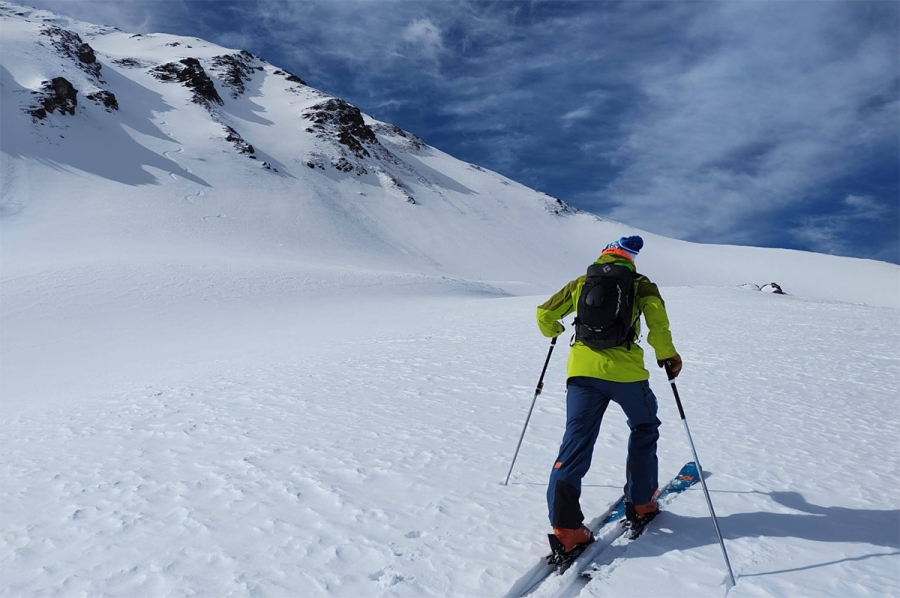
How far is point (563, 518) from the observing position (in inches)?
145

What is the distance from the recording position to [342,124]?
300ft

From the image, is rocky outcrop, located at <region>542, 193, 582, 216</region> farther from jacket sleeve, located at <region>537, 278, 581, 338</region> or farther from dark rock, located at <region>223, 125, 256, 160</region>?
jacket sleeve, located at <region>537, 278, 581, 338</region>

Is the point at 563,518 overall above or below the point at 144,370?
above

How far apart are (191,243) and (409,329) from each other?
30.2 meters

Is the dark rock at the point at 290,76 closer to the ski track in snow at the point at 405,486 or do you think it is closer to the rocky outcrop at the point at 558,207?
the rocky outcrop at the point at 558,207

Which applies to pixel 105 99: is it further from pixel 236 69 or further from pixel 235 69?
pixel 236 69

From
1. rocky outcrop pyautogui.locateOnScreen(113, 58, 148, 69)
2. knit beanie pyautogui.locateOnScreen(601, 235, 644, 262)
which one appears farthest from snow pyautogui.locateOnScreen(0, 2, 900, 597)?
rocky outcrop pyautogui.locateOnScreen(113, 58, 148, 69)

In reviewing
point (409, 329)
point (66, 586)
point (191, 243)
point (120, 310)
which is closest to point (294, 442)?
point (66, 586)

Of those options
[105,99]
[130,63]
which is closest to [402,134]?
[130,63]

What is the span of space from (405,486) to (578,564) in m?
1.79

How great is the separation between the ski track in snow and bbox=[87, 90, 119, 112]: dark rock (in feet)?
241

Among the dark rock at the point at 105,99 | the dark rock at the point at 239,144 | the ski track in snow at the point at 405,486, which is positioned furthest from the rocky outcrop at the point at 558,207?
the ski track in snow at the point at 405,486

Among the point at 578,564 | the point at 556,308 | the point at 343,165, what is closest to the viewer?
the point at 578,564

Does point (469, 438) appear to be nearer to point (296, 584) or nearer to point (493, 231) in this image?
point (296, 584)
